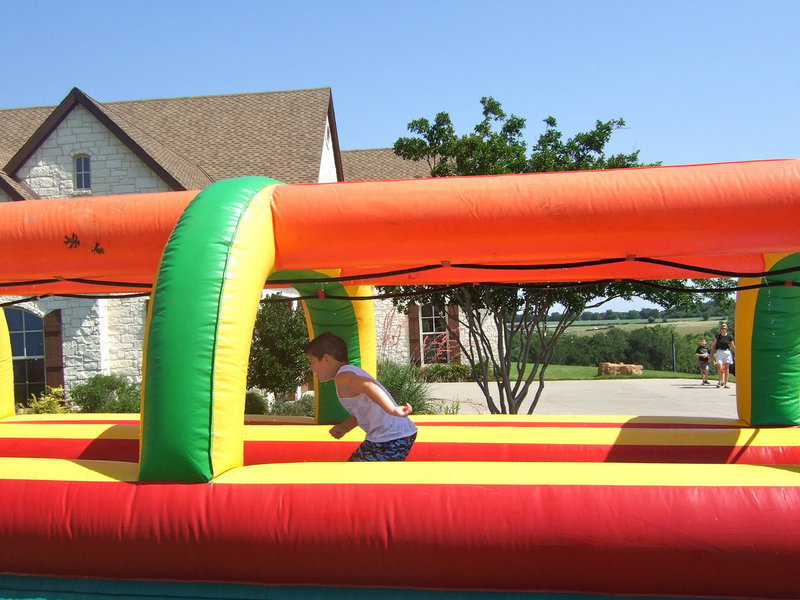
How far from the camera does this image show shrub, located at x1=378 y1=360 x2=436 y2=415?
10.1 m

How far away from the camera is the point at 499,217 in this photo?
3.65m

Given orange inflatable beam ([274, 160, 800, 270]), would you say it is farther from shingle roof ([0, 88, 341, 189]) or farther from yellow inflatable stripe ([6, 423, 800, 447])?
shingle roof ([0, 88, 341, 189])

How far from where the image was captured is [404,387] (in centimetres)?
1034

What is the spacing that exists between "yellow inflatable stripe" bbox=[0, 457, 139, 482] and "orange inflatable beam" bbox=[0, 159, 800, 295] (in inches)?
49.0

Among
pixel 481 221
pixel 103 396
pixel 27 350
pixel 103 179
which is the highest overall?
pixel 103 179

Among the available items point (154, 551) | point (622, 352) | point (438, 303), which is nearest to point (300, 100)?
point (438, 303)

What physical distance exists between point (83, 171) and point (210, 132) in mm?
4272

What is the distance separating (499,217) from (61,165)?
12584 millimetres

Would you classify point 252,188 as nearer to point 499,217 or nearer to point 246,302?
point 246,302

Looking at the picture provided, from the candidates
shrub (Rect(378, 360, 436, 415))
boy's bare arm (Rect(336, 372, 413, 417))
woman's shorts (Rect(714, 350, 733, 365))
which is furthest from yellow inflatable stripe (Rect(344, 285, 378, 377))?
woman's shorts (Rect(714, 350, 733, 365))

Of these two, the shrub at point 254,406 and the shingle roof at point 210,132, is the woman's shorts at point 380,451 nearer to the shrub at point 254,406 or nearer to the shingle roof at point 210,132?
the shrub at point 254,406

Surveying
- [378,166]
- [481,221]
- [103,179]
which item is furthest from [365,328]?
[378,166]

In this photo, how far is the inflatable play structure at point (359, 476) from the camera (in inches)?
109

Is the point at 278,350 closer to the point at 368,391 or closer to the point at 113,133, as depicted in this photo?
the point at 113,133
